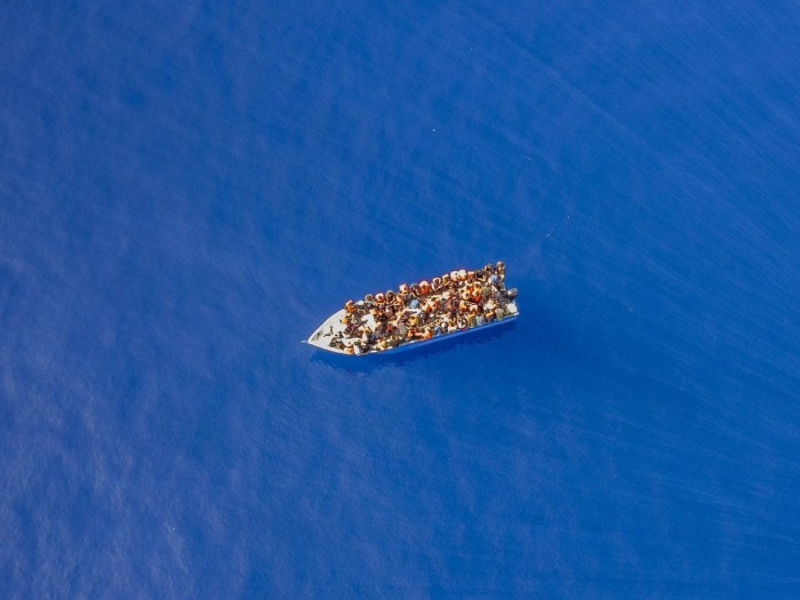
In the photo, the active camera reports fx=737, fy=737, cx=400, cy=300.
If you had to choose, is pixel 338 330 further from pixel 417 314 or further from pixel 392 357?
pixel 417 314

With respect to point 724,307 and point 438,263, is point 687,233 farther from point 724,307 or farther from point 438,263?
point 438,263

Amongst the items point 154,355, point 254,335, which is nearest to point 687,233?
point 254,335

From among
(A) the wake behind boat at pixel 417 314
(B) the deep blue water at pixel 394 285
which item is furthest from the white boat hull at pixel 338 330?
(B) the deep blue water at pixel 394 285

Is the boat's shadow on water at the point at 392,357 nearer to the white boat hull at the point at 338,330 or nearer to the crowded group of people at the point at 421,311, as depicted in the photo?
the white boat hull at the point at 338,330

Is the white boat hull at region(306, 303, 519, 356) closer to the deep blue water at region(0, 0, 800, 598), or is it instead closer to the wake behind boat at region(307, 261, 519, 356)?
the wake behind boat at region(307, 261, 519, 356)

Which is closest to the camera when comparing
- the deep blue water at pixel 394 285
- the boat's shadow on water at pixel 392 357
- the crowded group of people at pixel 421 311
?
the deep blue water at pixel 394 285

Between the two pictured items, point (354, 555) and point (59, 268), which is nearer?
point (354, 555)

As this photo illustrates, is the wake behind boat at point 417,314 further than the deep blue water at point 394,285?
Yes
